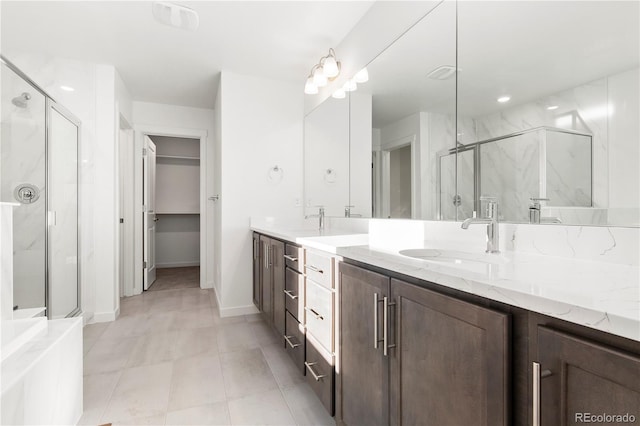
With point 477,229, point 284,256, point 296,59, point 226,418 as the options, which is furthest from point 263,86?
point 226,418

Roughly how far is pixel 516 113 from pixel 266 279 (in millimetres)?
2040

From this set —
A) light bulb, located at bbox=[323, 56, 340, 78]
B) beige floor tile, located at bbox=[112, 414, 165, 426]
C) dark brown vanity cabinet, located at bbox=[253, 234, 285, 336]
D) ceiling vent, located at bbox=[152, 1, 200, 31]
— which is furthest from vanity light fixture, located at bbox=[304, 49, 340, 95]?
beige floor tile, located at bbox=[112, 414, 165, 426]

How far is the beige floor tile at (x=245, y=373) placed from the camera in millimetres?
1818

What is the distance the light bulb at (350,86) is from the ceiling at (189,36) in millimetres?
400

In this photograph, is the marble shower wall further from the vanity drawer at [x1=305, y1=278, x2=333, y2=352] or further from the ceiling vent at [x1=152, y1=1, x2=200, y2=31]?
the vanity drawer at [x1=305, y1=278, x2=333, y2=352]

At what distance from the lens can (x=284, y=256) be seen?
2082 millimetres

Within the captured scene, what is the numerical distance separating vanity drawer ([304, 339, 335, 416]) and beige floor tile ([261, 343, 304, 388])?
164 millimetres

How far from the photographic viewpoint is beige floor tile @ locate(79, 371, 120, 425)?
1.57m

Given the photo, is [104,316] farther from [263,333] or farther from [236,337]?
[263,333]

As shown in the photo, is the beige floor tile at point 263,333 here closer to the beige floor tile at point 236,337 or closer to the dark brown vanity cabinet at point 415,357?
the beige floor tile at point 236,337

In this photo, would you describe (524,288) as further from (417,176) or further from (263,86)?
(263,86)

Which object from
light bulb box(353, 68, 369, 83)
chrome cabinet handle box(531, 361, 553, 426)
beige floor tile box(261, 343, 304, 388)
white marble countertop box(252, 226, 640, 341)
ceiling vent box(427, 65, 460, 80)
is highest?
light bulb box(353, 68, 369, 83)

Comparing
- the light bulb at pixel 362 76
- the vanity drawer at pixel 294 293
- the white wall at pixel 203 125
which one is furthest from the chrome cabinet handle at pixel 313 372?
the white wall at pixel 203 125

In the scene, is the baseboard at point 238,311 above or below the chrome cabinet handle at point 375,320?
below
